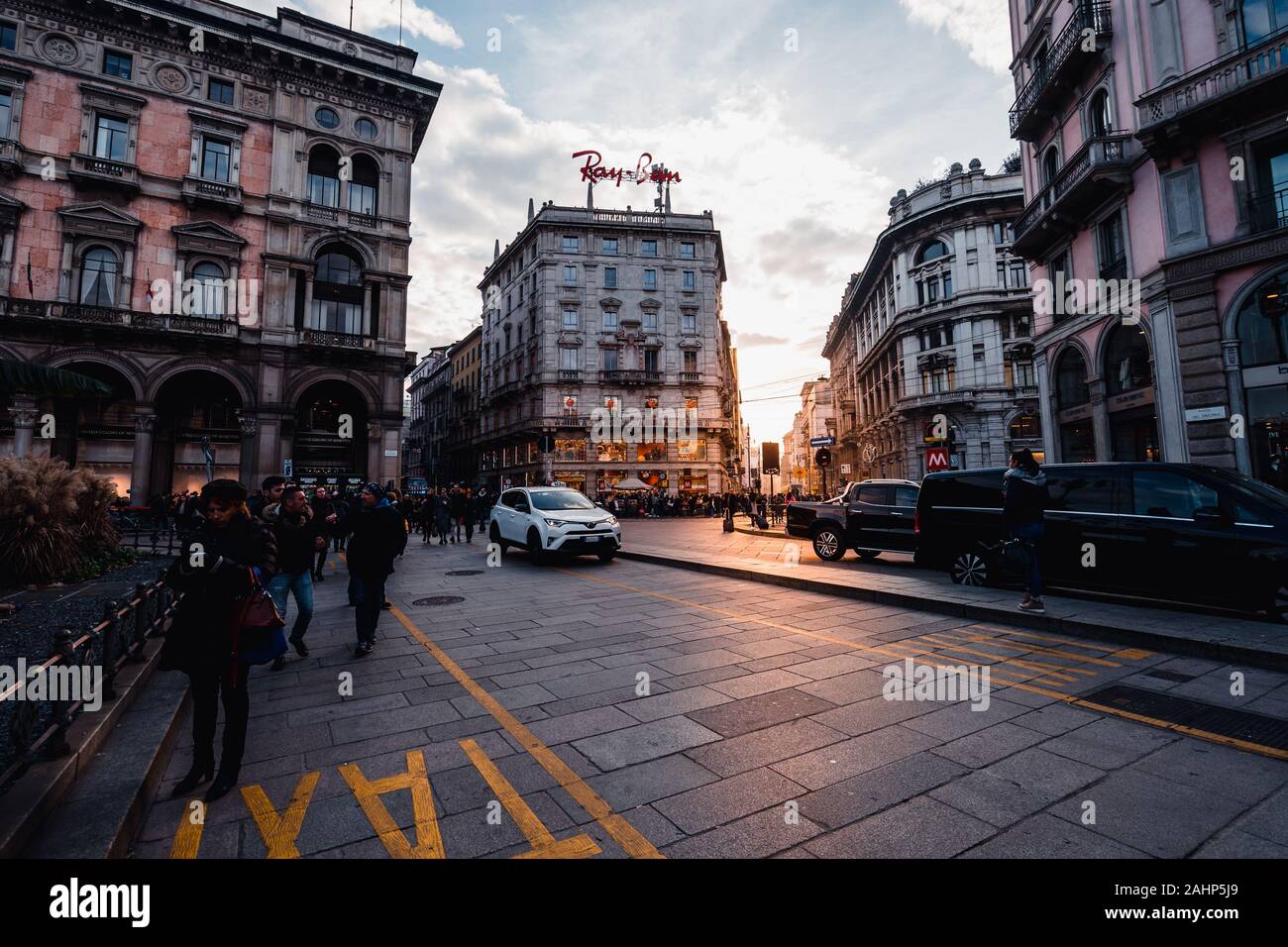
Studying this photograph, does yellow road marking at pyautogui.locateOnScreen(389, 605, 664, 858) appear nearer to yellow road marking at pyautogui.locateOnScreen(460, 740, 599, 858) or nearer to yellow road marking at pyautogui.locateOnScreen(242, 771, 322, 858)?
yellow road marking at pyautogui.locateOnScreen(460, 740, 599, 858)

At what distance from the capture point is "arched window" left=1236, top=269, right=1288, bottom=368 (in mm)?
13883

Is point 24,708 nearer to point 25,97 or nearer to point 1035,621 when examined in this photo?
point 1035,621

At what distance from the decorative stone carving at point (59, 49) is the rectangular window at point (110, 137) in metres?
2.51

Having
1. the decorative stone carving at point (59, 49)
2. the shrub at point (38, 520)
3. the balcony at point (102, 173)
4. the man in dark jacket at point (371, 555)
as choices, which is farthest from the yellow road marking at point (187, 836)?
the decorative stone carving at point (59, 49)

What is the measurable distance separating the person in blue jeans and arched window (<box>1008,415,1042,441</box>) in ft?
120

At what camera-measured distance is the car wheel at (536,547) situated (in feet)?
43.7

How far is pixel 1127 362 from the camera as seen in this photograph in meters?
17.8

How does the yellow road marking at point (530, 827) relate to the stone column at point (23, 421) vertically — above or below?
below

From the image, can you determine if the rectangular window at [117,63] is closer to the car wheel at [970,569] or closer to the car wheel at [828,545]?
the car wheel at [828,545]

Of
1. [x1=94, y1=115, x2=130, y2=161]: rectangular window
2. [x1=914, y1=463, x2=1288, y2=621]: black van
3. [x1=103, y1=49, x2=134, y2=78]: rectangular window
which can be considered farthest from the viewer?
[x1=103, y1=49, x2=134, y2=78]: rectangular window

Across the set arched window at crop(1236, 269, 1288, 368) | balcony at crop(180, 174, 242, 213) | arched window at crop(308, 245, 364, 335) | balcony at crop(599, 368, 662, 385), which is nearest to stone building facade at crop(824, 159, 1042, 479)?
balcony at crop(599, 368, 662, 385)
